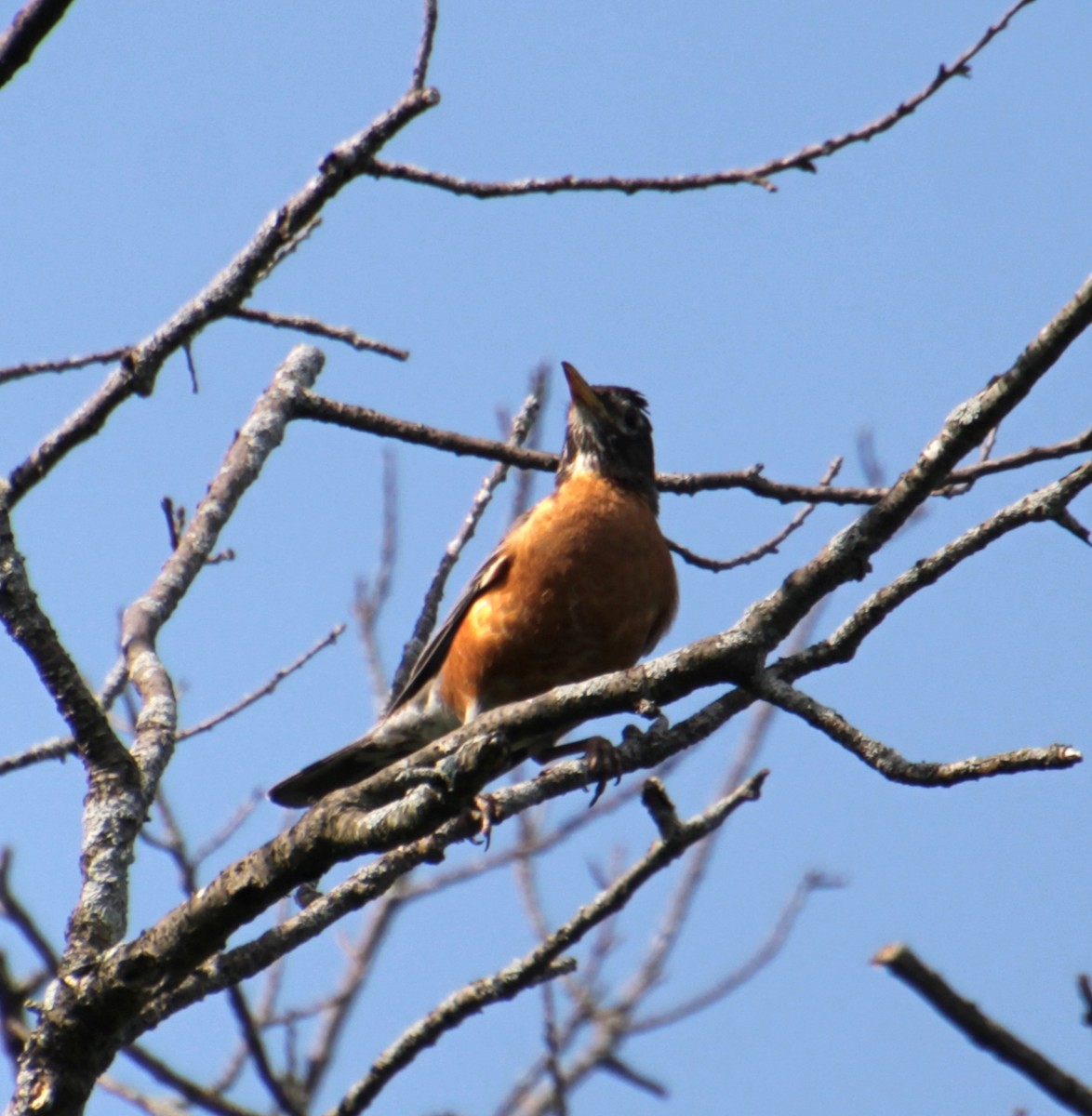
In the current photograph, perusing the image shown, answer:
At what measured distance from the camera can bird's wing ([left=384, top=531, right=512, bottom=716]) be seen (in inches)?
270

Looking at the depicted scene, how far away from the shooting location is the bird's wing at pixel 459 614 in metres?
6.86

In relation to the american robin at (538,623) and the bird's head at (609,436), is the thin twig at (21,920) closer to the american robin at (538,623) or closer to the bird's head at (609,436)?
the american robin at (538,623)

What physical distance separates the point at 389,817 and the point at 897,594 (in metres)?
1.25

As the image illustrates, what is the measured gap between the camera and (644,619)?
6.68 m

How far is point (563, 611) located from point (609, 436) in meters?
1.56

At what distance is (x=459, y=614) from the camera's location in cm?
706

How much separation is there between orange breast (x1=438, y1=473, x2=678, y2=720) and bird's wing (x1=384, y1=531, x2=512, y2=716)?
0.04 m

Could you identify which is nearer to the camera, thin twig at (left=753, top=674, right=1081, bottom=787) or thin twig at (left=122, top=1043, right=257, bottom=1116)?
thin twig at (left=753, top=674, right=1081, bottom=787)

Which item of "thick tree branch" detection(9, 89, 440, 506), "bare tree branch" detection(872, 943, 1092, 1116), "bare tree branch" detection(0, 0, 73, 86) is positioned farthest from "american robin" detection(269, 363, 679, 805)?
"bare tree branch" detection(872, 943, 1092, 1116)

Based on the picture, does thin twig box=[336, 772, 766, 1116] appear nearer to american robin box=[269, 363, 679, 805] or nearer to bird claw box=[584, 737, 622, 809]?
bird claw box=[584, 737, 622, 809]

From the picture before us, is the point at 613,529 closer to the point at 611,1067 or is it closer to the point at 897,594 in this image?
the point at 611,1067

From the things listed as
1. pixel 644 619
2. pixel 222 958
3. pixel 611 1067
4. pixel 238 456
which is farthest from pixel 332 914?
pixel 644 619

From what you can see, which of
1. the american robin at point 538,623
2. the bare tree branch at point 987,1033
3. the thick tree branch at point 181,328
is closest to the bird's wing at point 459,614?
the american robin at point 538,623

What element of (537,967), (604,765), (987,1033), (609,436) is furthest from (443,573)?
(987,1033)
